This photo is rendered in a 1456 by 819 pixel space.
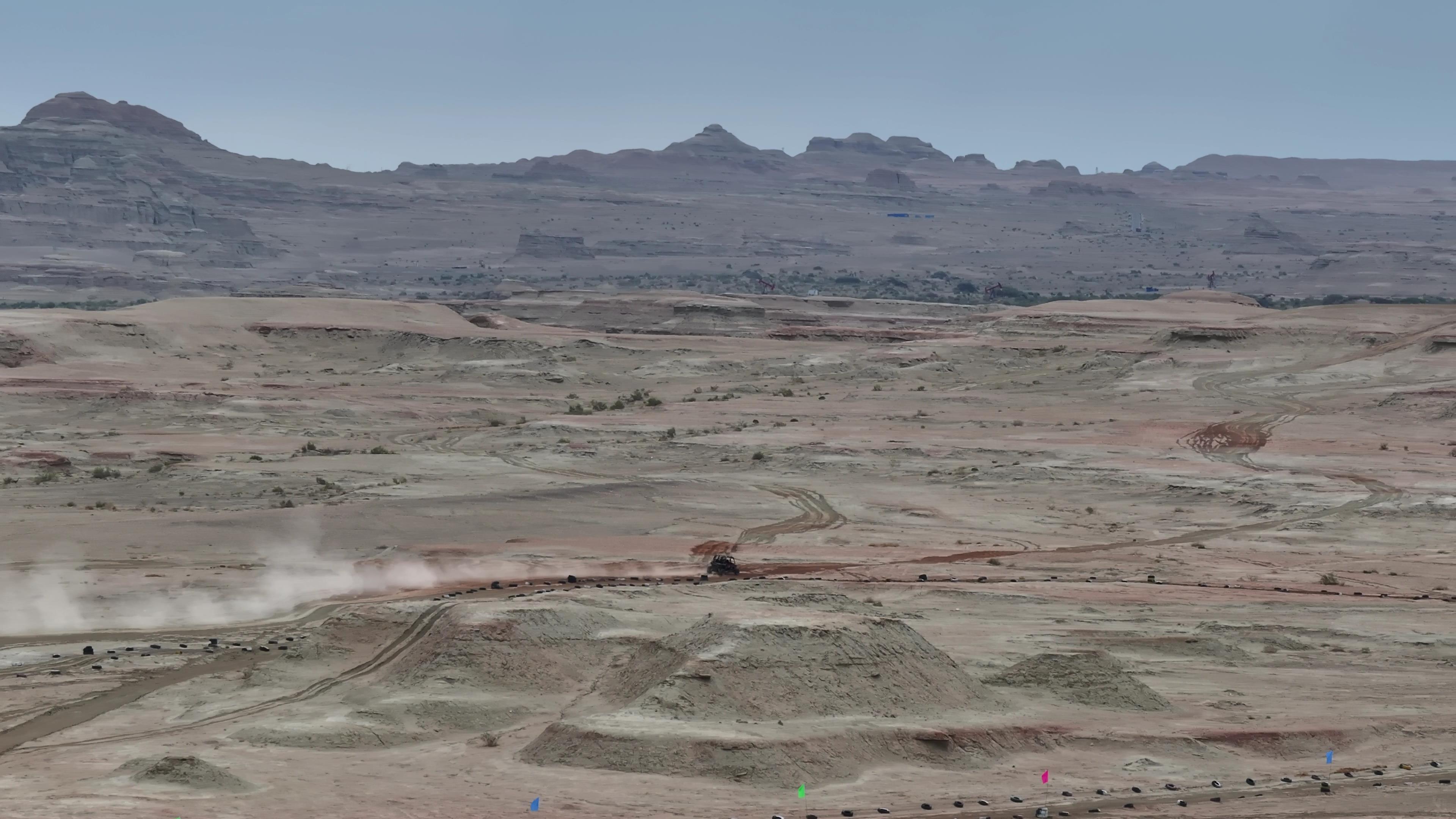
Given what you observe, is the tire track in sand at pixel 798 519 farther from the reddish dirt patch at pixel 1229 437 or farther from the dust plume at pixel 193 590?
the reddish dirt patch at pixel 1229 437

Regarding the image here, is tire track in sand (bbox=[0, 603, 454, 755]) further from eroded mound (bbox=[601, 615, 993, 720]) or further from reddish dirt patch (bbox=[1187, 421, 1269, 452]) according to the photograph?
reddish dirt patch (bbox=[1187, 421, 1269, 452])

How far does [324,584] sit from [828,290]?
15884 centimetres

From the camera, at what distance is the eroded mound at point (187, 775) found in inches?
800

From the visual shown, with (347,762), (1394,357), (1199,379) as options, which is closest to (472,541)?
(347,762)

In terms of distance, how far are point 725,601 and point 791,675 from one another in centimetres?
715

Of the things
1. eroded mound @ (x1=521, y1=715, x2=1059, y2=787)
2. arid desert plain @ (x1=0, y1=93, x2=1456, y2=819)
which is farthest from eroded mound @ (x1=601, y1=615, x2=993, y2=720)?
eroded mound @ (x1=521, y1=715, x2=1059, y2=787)

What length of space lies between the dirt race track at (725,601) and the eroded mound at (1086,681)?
2.2 inches

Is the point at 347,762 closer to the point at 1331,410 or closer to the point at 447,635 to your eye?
the point at 447,635

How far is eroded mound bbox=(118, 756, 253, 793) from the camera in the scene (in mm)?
20312

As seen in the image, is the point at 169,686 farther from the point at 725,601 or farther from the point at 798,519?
the point at 798,519

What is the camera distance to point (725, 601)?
3053 cm

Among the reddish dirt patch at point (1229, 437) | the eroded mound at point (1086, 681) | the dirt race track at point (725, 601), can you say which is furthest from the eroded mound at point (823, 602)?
the reddish dirt patch at point (1229, 437)

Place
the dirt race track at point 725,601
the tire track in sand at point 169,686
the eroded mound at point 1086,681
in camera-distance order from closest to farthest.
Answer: the dirt race track at point 725,601
the tire track in sand at point 169,686
the eroded mound at point 1086,681

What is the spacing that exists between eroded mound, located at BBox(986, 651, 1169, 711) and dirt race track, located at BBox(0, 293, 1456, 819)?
0.06m
